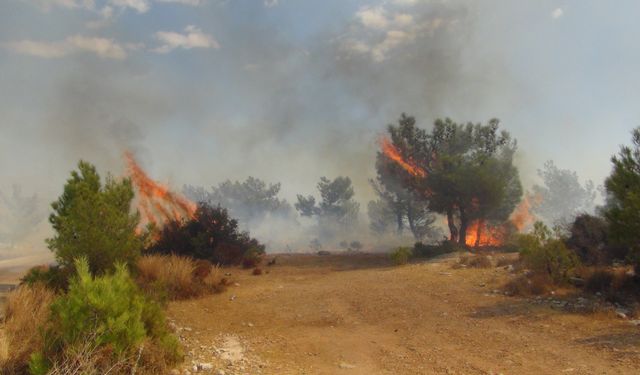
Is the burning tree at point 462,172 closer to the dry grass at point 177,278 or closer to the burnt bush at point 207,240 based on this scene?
the burnt bush at point 207,240

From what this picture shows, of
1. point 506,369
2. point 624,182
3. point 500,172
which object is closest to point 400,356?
point 506,369

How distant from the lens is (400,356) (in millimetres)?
7082

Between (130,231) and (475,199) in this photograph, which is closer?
(130,231)

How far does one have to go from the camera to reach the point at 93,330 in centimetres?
546

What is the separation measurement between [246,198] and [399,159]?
3577cm

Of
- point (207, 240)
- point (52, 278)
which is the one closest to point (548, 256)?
point (52, 278)

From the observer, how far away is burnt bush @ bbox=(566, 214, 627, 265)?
49.5 feet

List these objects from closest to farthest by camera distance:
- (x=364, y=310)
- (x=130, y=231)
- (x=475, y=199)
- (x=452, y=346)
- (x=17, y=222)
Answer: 1. (x=452, y=346)
2. (x=364, y=310)
3. (x=130, y=231)
4. (x=475, y=199)
5. (x=17, y=222)

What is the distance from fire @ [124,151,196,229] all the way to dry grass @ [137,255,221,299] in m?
9.52

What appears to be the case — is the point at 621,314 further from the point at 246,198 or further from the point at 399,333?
the point at 246,198

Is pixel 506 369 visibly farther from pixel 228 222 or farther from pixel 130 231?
pixel 228 222

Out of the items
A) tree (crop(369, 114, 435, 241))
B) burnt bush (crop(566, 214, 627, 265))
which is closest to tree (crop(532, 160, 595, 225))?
tree (crop(369, 114, 435, 241))

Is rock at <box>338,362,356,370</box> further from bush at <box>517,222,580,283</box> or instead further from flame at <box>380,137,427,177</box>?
flame at <box>380,137,427,177</box>

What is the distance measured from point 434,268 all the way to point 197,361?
494 inches
